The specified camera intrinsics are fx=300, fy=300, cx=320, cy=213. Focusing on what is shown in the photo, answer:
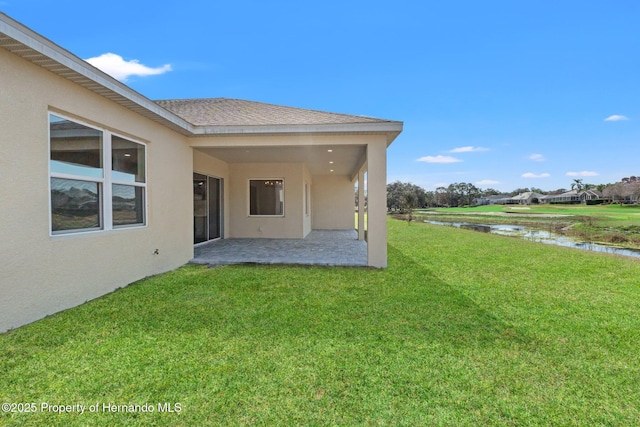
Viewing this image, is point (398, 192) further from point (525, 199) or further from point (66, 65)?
point (66, 65)

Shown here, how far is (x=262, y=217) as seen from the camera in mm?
11469

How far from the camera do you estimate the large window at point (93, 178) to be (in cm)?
399

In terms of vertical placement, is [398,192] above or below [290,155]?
above

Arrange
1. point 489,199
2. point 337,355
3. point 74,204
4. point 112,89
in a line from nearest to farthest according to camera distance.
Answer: point 337,355
point 74,204
point 112,89
point 489,199

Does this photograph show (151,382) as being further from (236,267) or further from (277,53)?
(277,53)

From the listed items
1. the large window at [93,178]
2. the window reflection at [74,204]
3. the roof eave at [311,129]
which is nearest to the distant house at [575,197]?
the roof eave at [311,129]

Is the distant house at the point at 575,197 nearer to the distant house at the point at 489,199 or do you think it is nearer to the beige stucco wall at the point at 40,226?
the distant house at the point at 489,199

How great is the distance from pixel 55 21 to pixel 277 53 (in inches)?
340

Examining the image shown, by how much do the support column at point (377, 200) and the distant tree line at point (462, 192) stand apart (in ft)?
61.9

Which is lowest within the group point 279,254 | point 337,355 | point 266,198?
point 337,355

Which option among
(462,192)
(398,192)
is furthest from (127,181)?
(462,192)

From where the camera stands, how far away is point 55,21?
659cm

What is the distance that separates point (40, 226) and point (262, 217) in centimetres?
792

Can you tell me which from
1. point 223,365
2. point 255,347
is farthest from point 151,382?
point 255,347
